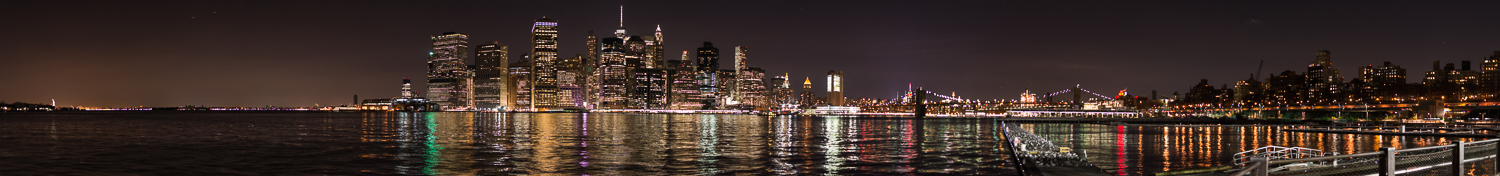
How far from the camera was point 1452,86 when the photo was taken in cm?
17338

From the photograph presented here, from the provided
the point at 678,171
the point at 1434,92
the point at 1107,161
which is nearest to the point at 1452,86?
the point at 1434,92

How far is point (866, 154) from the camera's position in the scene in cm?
3375

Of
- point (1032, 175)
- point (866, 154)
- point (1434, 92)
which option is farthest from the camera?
point (1434, 92)

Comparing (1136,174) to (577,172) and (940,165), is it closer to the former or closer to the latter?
(940,165)

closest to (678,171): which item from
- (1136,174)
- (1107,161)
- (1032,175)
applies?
(1032,175)

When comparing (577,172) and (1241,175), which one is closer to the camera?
(1241,175)

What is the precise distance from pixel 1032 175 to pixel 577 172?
11184 millimetres

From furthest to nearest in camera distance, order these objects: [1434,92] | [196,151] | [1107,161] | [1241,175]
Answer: [1434,92]
[196,151]
[1107,161]
[1241,175]

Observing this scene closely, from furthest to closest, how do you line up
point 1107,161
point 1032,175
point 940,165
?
point 1107,161 → point 940,165 → point 1032,175

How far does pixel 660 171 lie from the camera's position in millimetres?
25141

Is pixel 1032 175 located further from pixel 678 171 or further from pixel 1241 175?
pixel 1241 175

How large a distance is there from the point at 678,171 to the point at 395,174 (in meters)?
7.18

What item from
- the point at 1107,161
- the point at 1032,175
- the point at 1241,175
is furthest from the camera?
the point at 1107,161

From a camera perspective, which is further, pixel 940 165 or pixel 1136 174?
pixel 940 165
